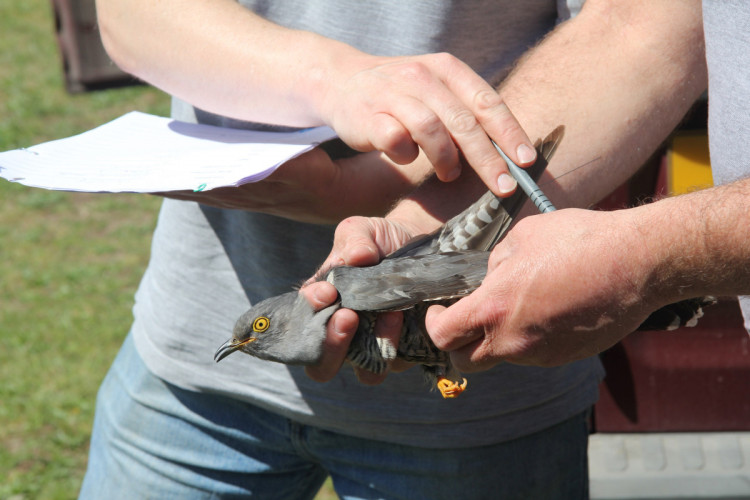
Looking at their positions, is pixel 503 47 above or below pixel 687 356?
above

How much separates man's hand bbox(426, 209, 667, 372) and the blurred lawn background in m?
3.22

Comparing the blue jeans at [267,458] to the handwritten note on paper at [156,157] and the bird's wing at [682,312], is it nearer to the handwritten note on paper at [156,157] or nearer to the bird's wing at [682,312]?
the bird's wing at [682,312]

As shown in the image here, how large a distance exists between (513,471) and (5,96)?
32.3 feet

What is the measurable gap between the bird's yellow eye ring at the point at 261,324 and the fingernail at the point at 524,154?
0.72 m

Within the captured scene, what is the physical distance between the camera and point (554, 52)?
2049 mm

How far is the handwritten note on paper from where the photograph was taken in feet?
5.69

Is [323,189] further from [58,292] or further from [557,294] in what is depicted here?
[58,292]

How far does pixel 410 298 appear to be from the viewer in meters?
1.80

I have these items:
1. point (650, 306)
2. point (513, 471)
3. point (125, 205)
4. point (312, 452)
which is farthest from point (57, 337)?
point (650, 306)

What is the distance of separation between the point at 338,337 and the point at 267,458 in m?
0.64

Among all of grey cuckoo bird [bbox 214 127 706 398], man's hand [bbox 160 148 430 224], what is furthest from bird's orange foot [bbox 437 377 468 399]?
man's hand [bbox 160 148 430 224]

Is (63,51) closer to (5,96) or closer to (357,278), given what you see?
(5,96)

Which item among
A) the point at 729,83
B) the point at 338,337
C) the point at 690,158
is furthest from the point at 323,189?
the point at 690,158

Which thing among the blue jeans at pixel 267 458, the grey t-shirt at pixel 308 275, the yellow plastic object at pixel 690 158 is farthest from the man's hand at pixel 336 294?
the yellow plastic object at pixel 690 158
